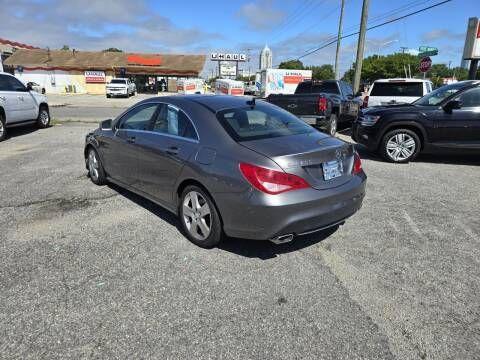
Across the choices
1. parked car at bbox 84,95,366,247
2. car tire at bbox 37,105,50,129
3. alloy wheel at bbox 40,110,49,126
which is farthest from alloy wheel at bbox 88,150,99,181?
alloy wheel at bbox 40,110,49,126

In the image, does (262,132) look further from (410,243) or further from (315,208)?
(410,243)

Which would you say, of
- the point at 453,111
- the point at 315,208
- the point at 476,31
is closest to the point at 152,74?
the point at 476,31

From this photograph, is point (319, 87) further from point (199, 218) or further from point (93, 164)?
point (199, 218)

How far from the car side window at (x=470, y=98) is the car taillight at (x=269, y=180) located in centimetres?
621

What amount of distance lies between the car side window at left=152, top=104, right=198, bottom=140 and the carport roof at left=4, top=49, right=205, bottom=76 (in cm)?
5312

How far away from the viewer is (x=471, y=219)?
5.07 metres

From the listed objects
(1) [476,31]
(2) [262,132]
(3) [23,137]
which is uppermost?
(1) [476,31]

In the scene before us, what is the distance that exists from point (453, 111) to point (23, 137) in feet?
37.7

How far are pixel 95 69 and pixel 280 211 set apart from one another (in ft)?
191

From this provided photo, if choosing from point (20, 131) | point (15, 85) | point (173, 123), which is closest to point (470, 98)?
point (173, 123)

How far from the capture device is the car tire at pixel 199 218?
3.91 meters

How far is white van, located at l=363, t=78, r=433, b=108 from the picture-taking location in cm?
1230

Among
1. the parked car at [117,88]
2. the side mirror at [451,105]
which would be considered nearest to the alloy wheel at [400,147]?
the side mirror at [451,105]

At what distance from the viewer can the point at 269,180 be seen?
3.46 m
